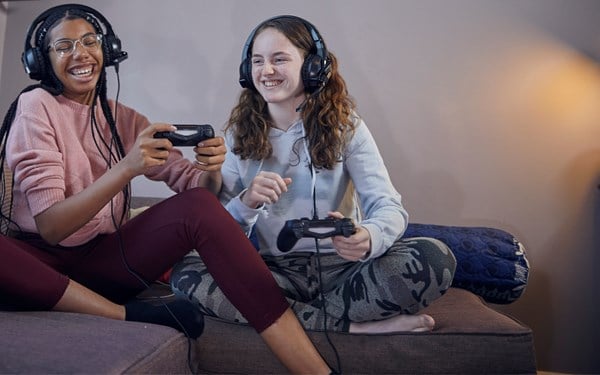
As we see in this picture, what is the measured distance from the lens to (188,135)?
1277 millimetres

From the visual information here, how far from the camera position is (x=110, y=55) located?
58.1 inches

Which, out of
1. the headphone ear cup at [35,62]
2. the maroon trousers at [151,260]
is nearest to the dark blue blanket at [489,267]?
the maroon trousers at [151,260]

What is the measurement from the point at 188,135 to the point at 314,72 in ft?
1.15

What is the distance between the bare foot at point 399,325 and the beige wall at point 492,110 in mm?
847

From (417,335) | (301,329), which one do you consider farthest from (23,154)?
(417,335)

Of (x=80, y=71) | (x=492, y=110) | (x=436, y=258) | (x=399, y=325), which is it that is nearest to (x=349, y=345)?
(x=399, y=325)

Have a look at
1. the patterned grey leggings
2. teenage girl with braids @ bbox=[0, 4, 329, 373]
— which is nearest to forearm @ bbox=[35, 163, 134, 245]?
teenage girl with braids @ bbox=[0, 4, 329, 373]

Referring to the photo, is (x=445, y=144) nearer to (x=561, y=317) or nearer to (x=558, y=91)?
(x=558, y=91)

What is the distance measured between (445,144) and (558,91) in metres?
0.40

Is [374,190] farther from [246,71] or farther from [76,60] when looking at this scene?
[76,60]

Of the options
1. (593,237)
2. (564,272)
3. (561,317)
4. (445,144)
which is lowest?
(561,317)

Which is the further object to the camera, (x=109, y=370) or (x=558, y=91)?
(x=558, y=91)

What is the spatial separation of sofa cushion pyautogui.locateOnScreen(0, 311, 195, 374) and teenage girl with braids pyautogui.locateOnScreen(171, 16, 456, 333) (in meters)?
0.19

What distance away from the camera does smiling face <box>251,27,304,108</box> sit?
1448mm
